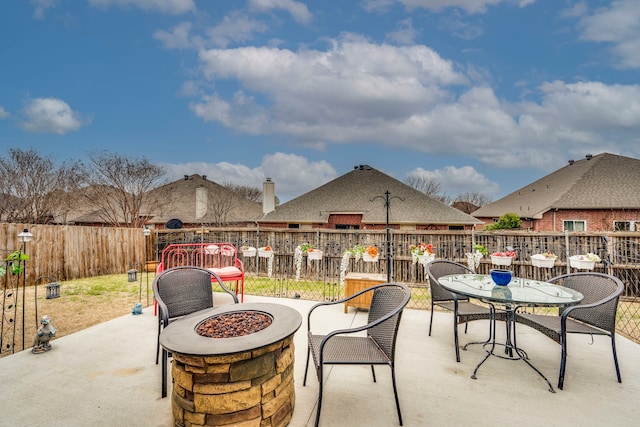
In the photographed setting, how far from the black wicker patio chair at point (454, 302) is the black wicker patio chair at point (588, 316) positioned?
407 millimetres

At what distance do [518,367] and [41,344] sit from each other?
5.06m

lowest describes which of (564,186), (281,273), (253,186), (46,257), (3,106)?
(281,273)

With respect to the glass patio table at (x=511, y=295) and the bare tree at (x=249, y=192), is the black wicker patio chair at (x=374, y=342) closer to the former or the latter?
the glass patio table at (x=511, y=295)

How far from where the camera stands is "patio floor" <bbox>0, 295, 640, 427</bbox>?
2.19m

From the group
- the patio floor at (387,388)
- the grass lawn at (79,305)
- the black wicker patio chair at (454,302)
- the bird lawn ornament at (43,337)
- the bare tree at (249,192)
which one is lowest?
the grass lawn at (79,305)

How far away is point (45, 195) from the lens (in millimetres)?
15586

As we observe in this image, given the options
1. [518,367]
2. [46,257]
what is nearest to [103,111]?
[46,257]

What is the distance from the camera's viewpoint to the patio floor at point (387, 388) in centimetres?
219

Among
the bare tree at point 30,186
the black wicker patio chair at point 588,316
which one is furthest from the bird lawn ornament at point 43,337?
the bare tree at point 30,186

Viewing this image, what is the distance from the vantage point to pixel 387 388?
103 inches

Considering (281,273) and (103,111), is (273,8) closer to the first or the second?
(281,273)

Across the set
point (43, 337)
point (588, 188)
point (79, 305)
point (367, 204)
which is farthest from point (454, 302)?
point (588, 188)

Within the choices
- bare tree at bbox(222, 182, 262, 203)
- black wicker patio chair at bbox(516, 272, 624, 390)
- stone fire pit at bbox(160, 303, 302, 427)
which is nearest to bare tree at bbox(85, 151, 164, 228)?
bare tree at bbox(222, 182, 262, 203)

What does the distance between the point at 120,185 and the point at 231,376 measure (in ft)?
62.9
